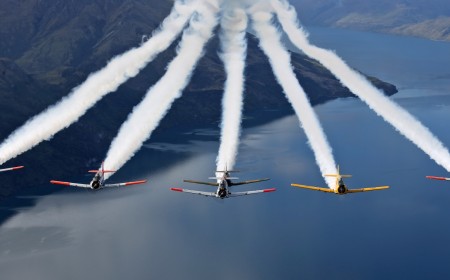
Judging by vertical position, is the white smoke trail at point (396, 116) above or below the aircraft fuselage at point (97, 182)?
above

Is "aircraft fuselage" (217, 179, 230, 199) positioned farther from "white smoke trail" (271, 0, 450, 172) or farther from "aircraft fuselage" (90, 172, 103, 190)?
"white smoke trail" (271, 0, 450, 172)

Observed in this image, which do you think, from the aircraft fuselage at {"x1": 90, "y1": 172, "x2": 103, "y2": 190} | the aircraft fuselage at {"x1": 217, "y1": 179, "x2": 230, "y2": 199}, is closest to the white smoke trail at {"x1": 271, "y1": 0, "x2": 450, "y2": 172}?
the aircraft fuselage at {"x1": 217, "y1": 179, "x2": 230, "y2": 199}

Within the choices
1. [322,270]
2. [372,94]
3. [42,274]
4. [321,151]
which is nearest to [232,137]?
[321,151]

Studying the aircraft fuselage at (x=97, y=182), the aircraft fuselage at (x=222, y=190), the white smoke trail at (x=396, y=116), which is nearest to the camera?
the aircraft fuselage at (x=222, y=190)

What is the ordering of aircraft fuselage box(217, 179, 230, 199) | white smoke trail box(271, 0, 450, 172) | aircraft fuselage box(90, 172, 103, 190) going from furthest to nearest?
white smoke trail box(271, 0, 450, 172)
aircraft fuselage box(90, 172, 103, 190)
aircraft fuselage box(217, 179, 230, 199)

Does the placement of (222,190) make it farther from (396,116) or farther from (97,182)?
(396,116)

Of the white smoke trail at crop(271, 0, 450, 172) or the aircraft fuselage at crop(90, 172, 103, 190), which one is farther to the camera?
the white smoke trail at crop(271, 0, 450, 172)

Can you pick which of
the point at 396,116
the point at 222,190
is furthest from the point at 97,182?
the point at 396,116

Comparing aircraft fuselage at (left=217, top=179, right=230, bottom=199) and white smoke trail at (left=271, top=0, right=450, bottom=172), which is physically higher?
white smoke trail at (left=271, top=0, right=450, bottom=172)

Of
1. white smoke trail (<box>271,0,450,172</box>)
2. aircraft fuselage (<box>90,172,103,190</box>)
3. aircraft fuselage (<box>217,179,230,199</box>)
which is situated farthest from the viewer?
white smoke trail (<box>271,0,450,172</box>)

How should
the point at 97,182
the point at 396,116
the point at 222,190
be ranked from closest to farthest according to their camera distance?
1. the point at 222,190
2. the point at 97,182
3. the point at 396,116

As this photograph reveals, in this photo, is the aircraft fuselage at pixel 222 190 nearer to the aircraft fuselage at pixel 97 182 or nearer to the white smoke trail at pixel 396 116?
the aircraft fuselage at pixel 97 182

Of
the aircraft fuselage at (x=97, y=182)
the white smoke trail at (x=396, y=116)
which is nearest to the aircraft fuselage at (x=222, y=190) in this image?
the aircraft fuselage at (x=97, y=182)

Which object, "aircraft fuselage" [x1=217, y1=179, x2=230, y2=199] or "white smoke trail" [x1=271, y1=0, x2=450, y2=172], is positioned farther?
"white smoke trail" [x1=271, y1=0, x2=450, y2=172]
